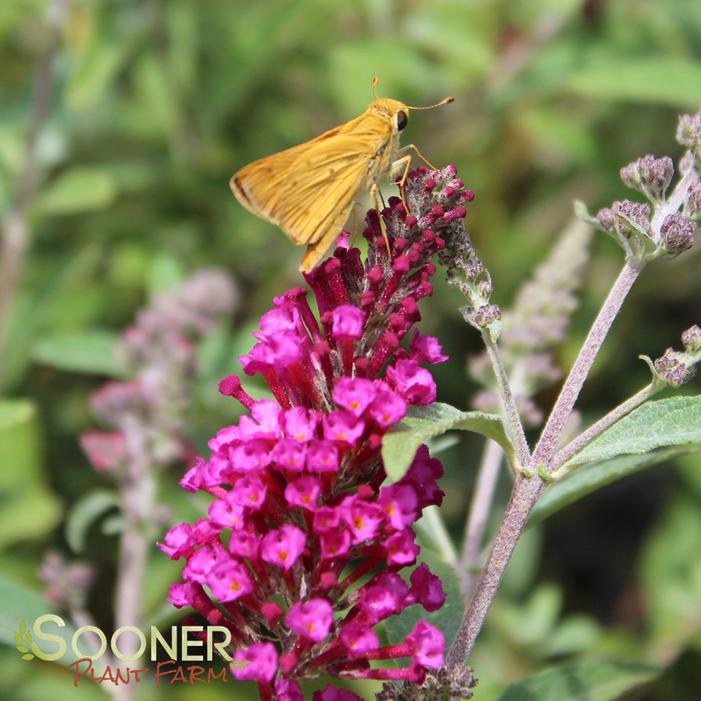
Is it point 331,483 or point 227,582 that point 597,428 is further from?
point 227,582

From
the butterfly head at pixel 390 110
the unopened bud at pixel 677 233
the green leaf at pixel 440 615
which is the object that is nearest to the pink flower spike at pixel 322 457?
the green leaf at pixel 440 615

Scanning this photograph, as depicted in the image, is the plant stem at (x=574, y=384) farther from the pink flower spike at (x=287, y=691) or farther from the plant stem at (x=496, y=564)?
the pink flower spike at (x=287, y=691)

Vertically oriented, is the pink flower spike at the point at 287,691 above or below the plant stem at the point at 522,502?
below

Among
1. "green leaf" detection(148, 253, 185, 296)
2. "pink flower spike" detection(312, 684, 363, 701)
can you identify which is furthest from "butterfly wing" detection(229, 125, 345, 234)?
"green leaf" detection(148, 253, 185, 296)

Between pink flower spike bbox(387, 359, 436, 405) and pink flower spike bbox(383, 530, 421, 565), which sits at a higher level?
pink flower spike bbox(387, 359, 436, 405)

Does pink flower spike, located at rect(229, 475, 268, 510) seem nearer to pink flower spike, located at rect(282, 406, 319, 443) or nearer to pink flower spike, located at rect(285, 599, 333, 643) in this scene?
pink flower spike, located at rect(282, 406, 319, 443)

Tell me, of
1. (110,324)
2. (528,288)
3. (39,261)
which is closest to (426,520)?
(528,288)

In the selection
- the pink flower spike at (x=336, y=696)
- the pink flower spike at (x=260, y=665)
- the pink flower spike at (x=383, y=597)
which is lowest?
the pink flower spike at (x=336, y=696)
